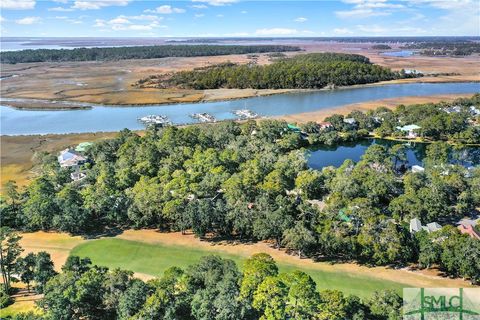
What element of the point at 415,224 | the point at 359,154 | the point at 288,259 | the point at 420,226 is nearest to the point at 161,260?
the point at 288,259

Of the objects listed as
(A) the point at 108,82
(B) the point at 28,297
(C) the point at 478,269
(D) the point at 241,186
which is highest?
(A) the point at 108,82

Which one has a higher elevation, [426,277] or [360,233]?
[360,233]

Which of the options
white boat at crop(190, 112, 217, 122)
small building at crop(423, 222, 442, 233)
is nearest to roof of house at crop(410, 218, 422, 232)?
small building at crop(423, 222, 442, 233)

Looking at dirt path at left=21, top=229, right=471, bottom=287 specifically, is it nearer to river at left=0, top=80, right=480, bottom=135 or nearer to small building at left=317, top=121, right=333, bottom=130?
small building at left=317, top=121, right=333, bottom=130

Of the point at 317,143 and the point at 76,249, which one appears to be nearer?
the point at 76,249

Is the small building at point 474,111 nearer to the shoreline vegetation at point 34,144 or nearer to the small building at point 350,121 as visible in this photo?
the shoreline vegetation at point 34,144

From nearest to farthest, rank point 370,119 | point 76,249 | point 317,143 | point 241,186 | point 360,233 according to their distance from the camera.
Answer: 1. point 360,233
2. point 76,249
3. point 241,186
4. point 317,143
5. point 370,119

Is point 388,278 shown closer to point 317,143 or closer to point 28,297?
point 28,297

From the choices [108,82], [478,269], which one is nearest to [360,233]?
[478,269]
